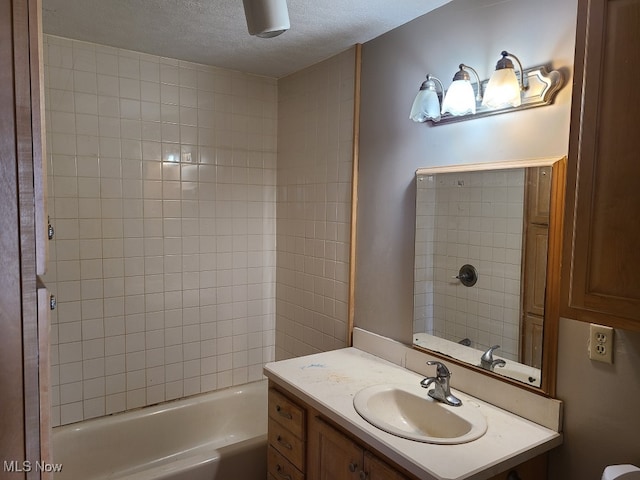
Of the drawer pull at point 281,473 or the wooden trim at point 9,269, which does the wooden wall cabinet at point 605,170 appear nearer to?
the wooden trim at point 9,269

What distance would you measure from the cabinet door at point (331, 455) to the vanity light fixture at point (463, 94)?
50.4 inches

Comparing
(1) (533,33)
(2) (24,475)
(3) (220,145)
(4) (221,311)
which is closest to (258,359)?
(4) (221,311)

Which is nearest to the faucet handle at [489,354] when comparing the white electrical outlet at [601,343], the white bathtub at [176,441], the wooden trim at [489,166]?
the white electrical outlet at [601,343]

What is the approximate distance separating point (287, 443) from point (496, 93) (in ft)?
5.31

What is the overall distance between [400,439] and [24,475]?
995 millimetres

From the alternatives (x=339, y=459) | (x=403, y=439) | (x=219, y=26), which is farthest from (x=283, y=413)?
(x=219, y=26)

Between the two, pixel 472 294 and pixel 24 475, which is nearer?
pixel 24 475

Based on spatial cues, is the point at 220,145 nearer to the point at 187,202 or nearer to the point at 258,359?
the point at 187,202

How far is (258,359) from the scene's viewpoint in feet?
9.66

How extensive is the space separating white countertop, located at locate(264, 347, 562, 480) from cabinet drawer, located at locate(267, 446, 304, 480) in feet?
1.14

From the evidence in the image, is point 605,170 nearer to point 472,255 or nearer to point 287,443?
point 472,255

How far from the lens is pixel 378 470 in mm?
1399

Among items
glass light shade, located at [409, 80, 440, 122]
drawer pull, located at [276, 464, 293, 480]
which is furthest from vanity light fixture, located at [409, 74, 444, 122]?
drawer pull, located at [276, 464, 293, 480]

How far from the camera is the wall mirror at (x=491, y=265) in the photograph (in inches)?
57.2
